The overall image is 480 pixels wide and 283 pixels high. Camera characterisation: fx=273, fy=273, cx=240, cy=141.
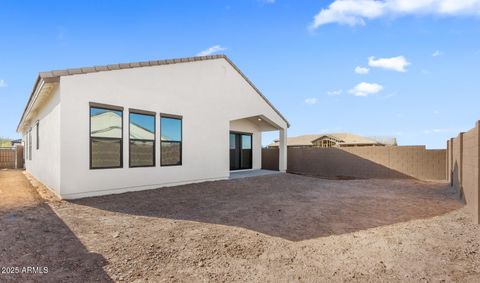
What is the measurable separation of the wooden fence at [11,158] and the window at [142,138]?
56.6 ft

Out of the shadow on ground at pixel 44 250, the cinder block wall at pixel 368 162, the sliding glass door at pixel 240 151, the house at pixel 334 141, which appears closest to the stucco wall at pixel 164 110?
the shadow on ground at pixel 44 250

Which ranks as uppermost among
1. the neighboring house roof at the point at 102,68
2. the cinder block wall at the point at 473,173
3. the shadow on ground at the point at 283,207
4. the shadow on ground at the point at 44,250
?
the neighboring house roof at the point at 102,68

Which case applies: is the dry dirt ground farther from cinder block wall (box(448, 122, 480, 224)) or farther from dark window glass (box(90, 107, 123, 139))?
dark window glass (box(90, 107, 123, 139))

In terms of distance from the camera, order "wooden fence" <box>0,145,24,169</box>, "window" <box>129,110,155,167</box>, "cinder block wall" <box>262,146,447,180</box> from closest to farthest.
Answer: "window" <box>129,110,155,167</box> < "cinder block wall" <box>262,146,447,180</box> < "wooden fence" <box>0,145,24,169</box>

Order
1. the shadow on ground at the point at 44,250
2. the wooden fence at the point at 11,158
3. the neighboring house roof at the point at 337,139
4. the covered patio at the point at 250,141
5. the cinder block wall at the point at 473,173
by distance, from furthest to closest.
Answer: the neighboring house roof at the point at 337,139 < the wooden fence at the point at 11,158 < the covered patio at the point at 250,141 < the cinder block wall at the point at 473,173 < the shadow on ground at the point at 44,250

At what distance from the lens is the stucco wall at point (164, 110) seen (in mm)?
7609

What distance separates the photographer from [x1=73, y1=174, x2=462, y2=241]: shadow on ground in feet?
17.9

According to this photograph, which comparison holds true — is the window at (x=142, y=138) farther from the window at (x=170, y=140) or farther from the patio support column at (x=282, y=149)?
the patio support column at (x=282, y=149)

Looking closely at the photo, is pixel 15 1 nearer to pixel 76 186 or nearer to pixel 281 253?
pixel 76 186

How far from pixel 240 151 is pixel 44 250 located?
1244cm

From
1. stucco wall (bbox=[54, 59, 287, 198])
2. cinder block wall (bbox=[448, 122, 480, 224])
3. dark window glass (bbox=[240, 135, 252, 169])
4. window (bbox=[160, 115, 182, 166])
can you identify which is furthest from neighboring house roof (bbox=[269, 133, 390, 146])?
window (bbox=[160, 115, 182, 166])

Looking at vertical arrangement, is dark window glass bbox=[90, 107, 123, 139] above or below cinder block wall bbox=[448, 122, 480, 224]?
above

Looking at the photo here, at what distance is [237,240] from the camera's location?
439 cm

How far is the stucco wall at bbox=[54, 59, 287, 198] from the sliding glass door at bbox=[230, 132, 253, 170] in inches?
85.5
